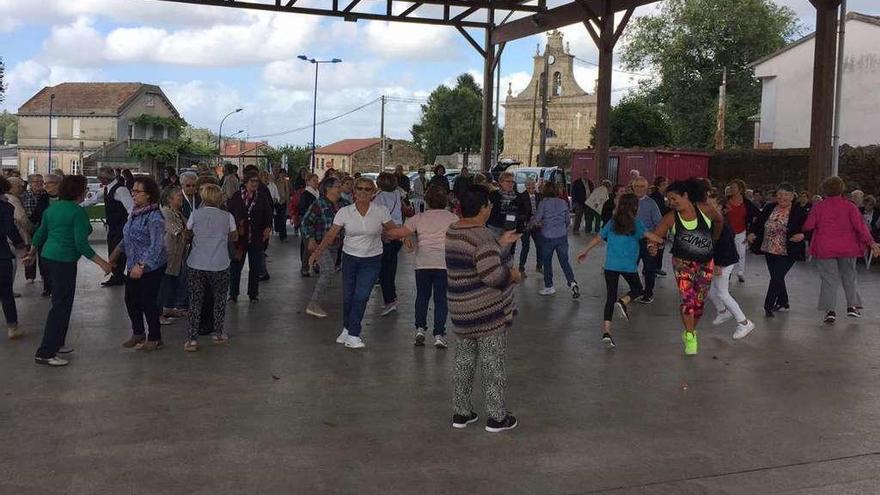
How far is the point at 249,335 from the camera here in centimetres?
889

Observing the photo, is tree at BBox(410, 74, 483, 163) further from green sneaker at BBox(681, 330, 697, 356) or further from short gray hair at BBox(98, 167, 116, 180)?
green sneaker at BBox(681, 330, 697, 356)

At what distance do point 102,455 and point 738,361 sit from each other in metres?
5.47

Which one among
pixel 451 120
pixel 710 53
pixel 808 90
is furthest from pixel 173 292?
pixel 451 120

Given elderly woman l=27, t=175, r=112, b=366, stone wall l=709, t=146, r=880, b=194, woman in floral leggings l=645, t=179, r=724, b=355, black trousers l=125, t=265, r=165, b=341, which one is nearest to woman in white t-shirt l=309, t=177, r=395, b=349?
black trousers l=125, t=265, r=165, b=341

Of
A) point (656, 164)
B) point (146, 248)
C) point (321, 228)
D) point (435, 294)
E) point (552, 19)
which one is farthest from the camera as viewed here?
point (656, 164)

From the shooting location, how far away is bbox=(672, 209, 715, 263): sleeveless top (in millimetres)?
8078

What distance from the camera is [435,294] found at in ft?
27.5

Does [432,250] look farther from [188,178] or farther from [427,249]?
[188,178]

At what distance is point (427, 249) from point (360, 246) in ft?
2.03

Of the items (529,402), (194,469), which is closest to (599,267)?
(529,402)

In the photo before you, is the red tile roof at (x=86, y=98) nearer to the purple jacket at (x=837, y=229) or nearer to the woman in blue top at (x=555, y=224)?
the woman in blue top at (x=555, y=224)

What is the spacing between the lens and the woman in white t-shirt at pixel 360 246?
8211 mm

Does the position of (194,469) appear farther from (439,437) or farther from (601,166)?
(601,166)

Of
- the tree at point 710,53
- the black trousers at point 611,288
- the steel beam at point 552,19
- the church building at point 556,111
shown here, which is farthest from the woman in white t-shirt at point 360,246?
the church building at point 556,111
